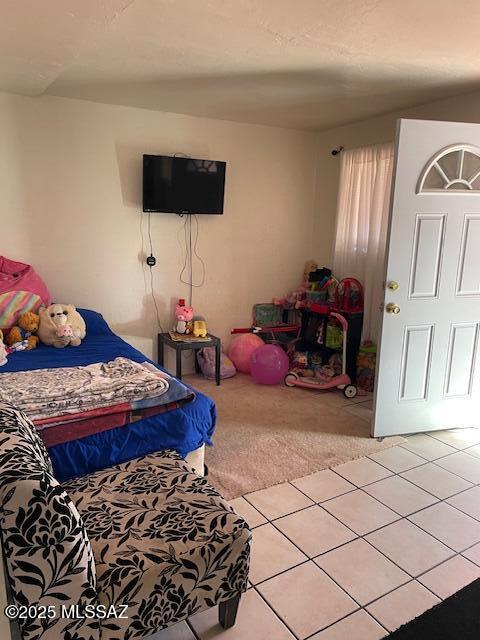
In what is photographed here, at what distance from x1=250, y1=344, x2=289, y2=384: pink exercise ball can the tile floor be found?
1.37m

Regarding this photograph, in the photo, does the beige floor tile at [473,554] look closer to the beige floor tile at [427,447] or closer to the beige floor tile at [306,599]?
the beige floor tile at [306,599]

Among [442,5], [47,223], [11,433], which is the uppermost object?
[442,5]

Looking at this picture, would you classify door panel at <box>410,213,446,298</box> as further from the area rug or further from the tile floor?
the area rug

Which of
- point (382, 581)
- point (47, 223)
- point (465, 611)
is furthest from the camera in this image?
point (47, 223)

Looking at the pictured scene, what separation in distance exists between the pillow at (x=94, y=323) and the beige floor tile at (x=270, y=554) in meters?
2.10

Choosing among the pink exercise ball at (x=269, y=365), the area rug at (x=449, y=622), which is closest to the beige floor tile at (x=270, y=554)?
the area rug at (x=449, y=622)

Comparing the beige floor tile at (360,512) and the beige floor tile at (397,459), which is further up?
the beige floor tile at (397,459)

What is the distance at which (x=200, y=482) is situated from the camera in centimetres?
183

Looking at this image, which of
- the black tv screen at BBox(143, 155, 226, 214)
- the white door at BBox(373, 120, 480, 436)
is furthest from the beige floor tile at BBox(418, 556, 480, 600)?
the black tv screen at BBox(143, 155, 226, 214)

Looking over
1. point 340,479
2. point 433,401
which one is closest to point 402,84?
point 433,401

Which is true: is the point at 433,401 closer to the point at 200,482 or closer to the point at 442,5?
the point at 200,482

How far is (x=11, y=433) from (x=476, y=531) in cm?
215

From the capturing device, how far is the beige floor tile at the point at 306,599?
1.73 m

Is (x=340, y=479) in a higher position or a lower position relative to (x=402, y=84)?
lower
